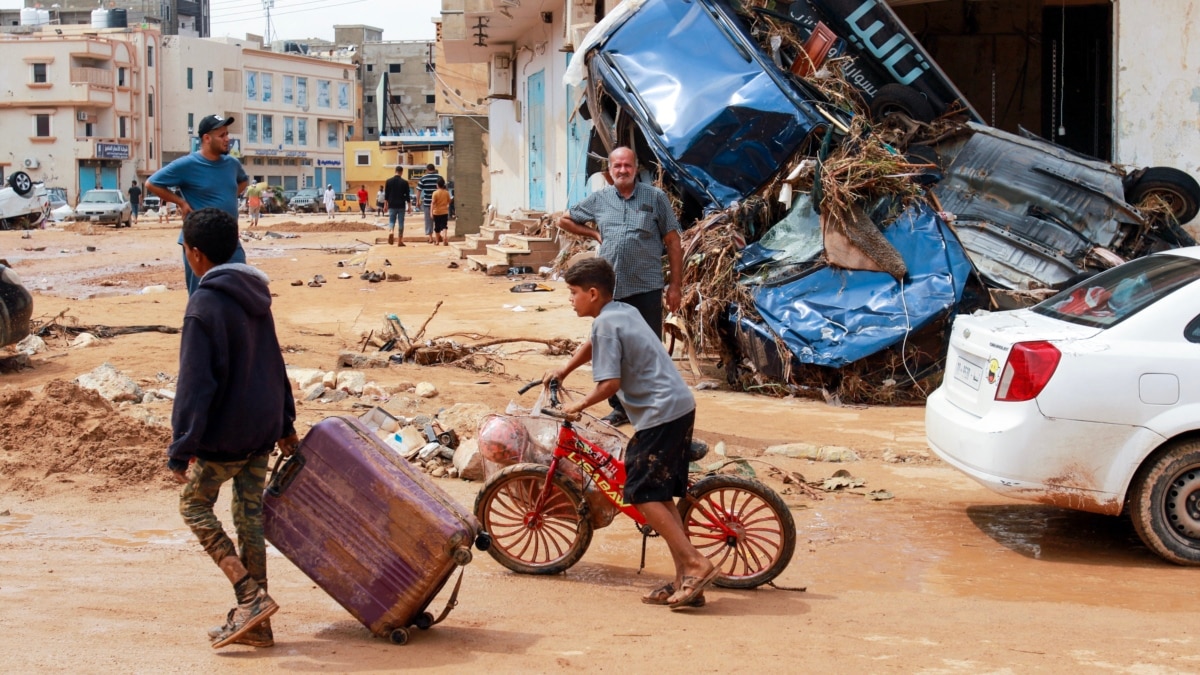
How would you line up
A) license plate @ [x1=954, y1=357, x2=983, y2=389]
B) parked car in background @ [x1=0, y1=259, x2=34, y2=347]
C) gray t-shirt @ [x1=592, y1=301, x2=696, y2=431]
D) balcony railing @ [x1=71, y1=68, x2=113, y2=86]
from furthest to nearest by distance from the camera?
balcony railing @ [x1=71, y1=68, x2=113, y2=86]
parked car in background @ [x1=0, y1=259, x2=34, y2=347]
license plate @ [x1=954, y1=357, x2=983, y2=389]
gray t-shirt @ [x1=592, y1=301, x2=696, y2=431]

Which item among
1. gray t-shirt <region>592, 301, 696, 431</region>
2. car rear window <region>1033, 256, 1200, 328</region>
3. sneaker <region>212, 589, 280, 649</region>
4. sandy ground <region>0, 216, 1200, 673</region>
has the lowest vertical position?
sandy ground <region>0, 216, 1200, 673</region>

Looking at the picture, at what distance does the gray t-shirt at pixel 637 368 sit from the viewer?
4.97 meters

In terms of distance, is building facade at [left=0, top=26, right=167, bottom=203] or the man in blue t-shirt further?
building facade at [left=0, top=26, right=167, bottom=203]

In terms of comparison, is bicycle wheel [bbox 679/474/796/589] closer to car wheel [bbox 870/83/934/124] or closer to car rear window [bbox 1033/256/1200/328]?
car rear window [bbox 1033/256/1200/328]

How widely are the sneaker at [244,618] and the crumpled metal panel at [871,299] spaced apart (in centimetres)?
628

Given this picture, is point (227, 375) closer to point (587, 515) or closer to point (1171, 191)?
point (587, 515)

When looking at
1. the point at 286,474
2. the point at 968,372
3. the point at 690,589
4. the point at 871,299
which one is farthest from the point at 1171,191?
the point at 286,474

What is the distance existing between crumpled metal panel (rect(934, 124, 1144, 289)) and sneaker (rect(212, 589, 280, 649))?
748cm

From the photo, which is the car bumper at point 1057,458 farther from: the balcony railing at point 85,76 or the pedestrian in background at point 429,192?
the balcony railing at point 85,76

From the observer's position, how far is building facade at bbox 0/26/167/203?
73.6 m

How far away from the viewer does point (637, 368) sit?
5023mm

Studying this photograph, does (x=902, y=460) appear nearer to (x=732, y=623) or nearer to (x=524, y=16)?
(x=732, y=623)

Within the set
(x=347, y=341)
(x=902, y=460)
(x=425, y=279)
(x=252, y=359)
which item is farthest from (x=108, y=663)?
(x=425, y=279)

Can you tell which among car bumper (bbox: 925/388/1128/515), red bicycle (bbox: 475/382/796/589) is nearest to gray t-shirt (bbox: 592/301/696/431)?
red bicycle (bbox: 475/382/796/589)
